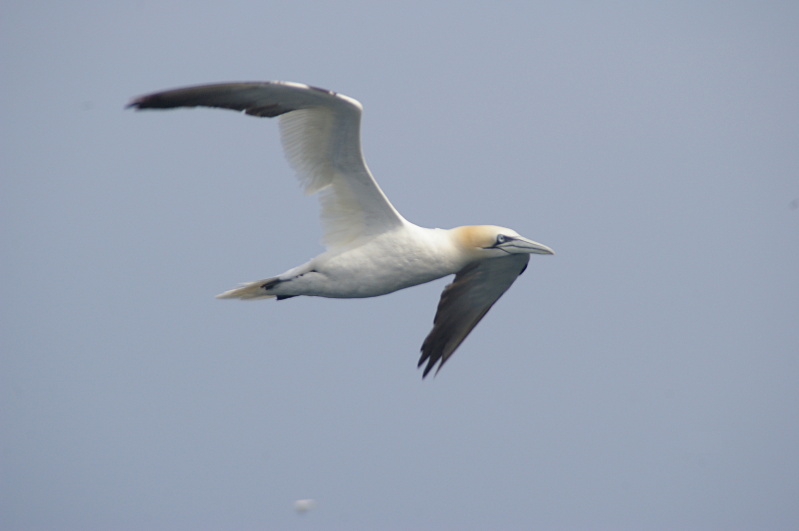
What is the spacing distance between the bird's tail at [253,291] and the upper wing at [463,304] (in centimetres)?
222

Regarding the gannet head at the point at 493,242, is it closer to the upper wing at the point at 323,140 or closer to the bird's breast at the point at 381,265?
the bird's breast at the point at 381,265

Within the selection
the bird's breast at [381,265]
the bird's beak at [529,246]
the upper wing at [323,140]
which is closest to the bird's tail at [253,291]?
the bird's breast at [381,265]

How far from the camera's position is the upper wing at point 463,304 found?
40.7 ft

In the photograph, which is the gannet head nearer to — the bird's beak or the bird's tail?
the bird's beak

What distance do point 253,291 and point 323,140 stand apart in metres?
2.21

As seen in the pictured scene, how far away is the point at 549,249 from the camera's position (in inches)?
456

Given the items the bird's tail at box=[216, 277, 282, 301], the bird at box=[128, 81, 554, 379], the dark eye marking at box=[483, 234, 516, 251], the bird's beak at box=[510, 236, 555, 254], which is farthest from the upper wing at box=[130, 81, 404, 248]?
the bird's beak at box=[510, 236, 555, 254]

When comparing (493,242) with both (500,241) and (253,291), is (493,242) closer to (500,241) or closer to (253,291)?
(500,241)

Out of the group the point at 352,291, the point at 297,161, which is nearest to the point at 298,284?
the point at 352,291

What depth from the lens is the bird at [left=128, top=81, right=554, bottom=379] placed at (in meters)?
9.83

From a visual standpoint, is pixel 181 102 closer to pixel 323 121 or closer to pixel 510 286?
pixel 323 121

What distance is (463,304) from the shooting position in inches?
500

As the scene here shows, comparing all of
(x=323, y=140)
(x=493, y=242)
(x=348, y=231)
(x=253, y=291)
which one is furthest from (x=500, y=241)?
(x=253, y=291)

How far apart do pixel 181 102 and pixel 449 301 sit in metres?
4.64
